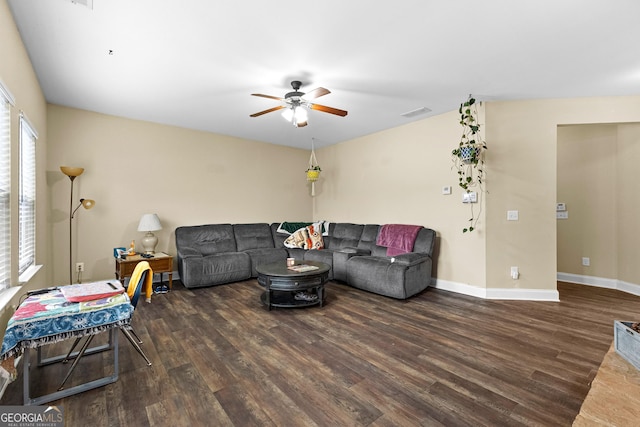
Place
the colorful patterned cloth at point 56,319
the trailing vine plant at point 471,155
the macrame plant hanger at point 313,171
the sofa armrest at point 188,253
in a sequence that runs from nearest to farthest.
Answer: the colorful patterned cloth at point 56,319
the trailing vine plant at point 471,155
the sofa armrest at point 188,253
the macrame plant hanger at point 313,171

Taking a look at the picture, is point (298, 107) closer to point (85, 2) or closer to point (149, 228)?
point (85, 2)

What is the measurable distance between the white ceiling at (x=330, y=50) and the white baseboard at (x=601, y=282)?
264 centimetres

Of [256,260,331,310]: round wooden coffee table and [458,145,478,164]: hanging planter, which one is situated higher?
[458,145,478,164]: hanging planter

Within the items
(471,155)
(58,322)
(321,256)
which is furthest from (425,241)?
(58,322)

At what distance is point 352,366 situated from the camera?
219 centimetres

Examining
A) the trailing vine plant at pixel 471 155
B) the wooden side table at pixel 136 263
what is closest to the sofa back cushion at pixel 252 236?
the wooden side table at pixel 136 263

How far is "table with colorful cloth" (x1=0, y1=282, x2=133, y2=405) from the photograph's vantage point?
5.21 feet

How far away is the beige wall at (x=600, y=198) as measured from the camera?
4063 mm

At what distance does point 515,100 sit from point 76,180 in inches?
242

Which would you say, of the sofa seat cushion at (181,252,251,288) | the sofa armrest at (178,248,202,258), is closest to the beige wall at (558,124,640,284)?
the sofa seat cushion at (181,252,251,288)

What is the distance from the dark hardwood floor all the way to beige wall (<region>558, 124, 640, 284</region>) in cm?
111

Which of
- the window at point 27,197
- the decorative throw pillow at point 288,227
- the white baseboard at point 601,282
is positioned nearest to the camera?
the window at point 27,197

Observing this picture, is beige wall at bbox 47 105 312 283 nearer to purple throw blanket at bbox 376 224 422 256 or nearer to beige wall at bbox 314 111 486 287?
beige wall at bbox 314 111 486 287

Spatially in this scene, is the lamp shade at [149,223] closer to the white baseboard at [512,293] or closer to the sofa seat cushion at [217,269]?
the sofa seat cushion at [217,269]
